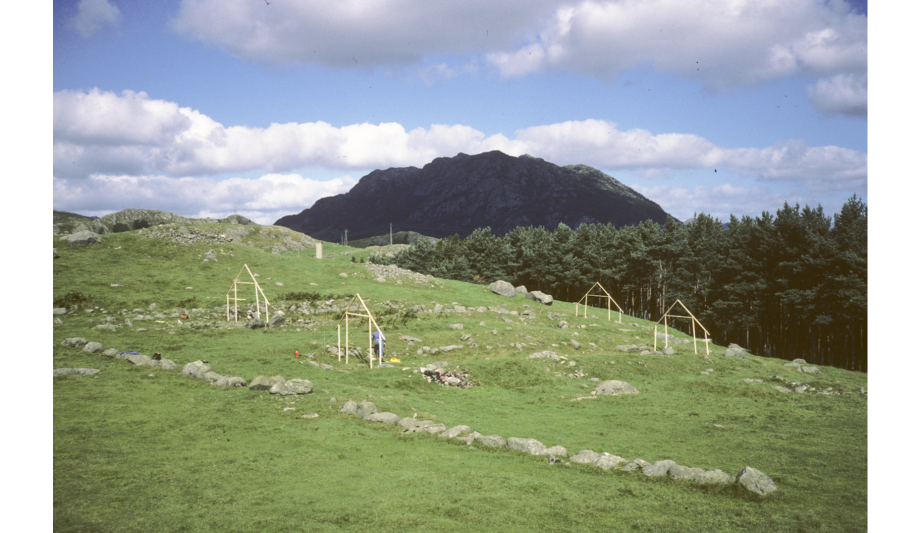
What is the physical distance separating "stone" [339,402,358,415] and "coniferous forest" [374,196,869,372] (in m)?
25.4

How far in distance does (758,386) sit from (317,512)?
25529 mm

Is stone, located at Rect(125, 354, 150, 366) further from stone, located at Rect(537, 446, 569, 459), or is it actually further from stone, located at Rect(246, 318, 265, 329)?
stone, located at Rect(537, 446, 569, 459)

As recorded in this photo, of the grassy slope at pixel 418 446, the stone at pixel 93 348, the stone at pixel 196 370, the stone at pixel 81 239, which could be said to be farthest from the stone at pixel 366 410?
the stone at pixel 81 239

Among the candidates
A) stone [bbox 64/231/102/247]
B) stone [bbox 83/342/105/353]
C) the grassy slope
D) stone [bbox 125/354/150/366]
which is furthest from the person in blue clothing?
stone [bbox 64/231/102/247]

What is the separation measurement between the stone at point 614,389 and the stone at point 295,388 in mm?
14750

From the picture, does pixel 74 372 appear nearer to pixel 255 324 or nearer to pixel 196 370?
pixel 196 370

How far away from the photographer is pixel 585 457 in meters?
13.4

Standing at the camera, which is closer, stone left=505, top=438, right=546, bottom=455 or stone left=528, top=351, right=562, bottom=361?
stone left=505, top=438, right=546, bottom=455

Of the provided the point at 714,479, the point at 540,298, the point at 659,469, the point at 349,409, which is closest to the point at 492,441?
the point at 659,469

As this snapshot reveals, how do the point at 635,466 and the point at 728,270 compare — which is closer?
the point at 635,466

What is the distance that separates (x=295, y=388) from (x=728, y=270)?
→ 188ft

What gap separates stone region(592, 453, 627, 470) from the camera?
1283cm

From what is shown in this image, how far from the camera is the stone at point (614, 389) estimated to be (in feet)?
79.1

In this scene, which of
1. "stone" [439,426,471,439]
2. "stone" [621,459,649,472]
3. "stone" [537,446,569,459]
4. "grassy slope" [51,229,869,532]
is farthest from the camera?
"stone" [439,426,471,439]
